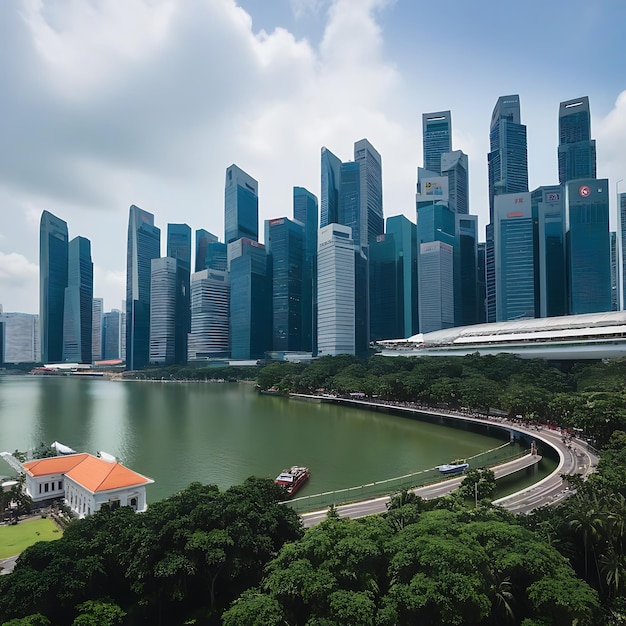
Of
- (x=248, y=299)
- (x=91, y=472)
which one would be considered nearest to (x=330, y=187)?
(x=248, y=299)

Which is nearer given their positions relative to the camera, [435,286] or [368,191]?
[435,286]

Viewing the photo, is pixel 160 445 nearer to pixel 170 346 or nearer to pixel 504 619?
pixel 504 619

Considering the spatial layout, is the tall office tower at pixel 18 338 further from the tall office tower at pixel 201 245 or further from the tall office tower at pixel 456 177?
the tall office tower at pixel 456 177

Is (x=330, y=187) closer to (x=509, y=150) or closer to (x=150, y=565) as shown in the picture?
(x=509, y=150)

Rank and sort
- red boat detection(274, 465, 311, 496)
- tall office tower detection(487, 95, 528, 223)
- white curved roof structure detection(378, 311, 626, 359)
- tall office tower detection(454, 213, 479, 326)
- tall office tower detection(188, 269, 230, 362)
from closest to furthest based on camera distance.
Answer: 1. red boat detection(274, 465, 311, 496)
2. white curved roof structure detection(378, 311, 626, 359)
3. tall office tower detection(188, 269, 230, 362)
4. tall office tower detection(454, 213, 479, 326)
5. tall office tower detection(487, 95, 528, 223)

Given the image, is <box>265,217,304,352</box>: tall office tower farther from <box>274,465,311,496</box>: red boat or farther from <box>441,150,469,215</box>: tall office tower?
<box>274,465,311,496</box>: red boat

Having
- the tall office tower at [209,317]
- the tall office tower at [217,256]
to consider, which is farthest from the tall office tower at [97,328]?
the tall office tower at [209,317]

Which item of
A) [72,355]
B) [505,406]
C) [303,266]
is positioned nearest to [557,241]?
[303,266]

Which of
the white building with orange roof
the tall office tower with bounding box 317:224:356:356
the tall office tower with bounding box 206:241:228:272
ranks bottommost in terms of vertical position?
the white building with orange roof

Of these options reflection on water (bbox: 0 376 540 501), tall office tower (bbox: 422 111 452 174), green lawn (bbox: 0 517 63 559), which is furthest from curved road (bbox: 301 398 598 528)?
tall office tower (bbox: 422 111 452 174)
